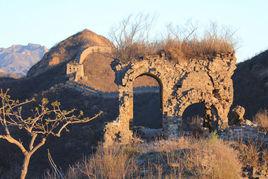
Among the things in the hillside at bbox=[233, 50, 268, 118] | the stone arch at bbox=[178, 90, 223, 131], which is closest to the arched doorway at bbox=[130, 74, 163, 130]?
the hillside at bbox=[233, 50, 268, 118]

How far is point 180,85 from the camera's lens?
19406mm

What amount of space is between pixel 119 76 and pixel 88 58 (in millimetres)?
47170

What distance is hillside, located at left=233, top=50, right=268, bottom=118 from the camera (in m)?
34.1

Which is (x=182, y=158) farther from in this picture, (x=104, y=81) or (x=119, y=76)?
(x=104, y=81)

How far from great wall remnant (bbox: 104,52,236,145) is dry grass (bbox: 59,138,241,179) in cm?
697

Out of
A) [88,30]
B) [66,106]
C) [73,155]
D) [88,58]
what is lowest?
[73,155]

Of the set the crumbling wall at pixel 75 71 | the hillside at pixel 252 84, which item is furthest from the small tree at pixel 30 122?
the crumbling wall at pixel 75 71

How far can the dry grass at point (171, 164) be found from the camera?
10.0m

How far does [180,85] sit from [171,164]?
28.8 ft

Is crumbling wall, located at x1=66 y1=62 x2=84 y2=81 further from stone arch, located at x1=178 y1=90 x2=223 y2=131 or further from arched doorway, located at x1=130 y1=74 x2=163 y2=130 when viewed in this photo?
stone arch, located at x1=178 y1=90 x2=223 y2=131

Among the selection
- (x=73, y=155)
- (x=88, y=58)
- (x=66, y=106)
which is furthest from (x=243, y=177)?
(x=88, y=58)

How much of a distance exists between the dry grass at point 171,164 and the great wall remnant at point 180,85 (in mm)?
6970

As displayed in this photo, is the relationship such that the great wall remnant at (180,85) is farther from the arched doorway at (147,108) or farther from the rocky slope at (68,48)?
the rocky slope at (68,48)

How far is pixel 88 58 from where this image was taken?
66062mm
